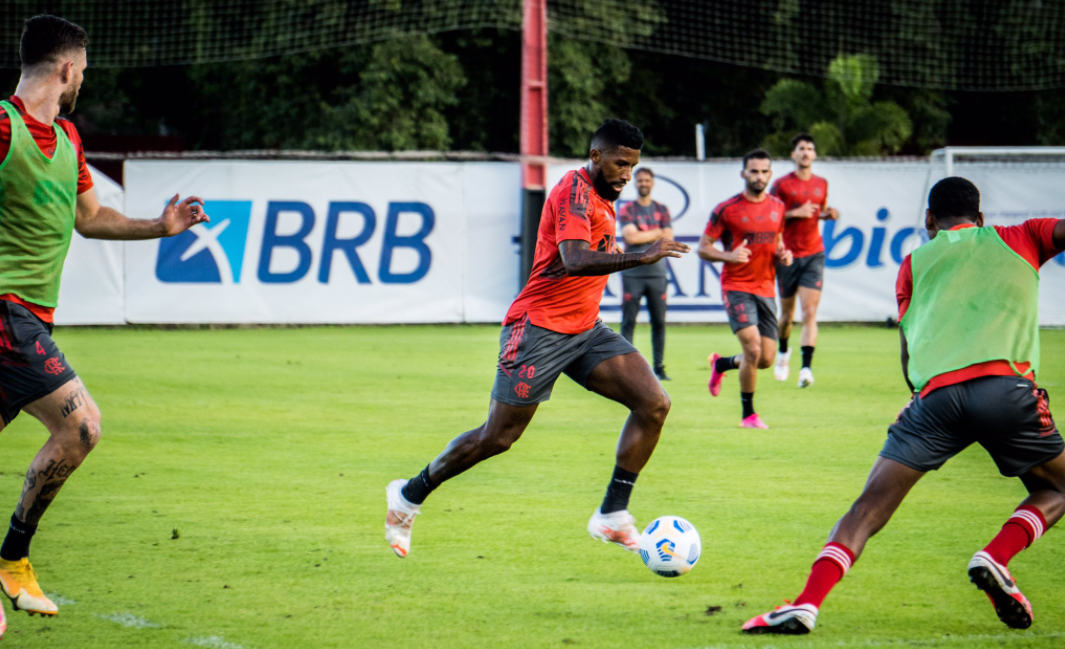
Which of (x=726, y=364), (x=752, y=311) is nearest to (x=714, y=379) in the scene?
(x=726, y=364)

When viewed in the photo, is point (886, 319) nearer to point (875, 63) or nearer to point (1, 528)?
point (875, 63)

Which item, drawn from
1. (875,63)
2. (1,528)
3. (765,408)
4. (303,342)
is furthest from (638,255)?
(875,63)

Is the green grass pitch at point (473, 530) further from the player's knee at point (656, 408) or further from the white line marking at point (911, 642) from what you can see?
the player's knee at point (656, 408)

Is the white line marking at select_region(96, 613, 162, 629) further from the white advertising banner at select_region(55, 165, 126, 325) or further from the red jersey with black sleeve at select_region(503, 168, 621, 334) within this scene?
the white advertising banner at select_region(55, 165, 126, 325)

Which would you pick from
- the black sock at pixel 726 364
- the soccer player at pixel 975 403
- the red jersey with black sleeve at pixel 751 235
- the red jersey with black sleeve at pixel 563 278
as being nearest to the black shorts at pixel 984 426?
the soccer player at pixel 975 403

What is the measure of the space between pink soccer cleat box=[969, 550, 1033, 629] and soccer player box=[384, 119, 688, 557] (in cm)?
173

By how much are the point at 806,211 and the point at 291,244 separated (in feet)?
30.4

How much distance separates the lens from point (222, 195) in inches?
747

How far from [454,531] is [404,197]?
13427mm

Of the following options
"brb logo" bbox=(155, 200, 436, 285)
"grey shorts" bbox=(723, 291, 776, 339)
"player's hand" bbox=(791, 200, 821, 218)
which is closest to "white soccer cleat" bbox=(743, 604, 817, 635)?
"grey shorts" bbox=(723, 291, 776, 339)

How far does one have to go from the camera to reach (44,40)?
16.4 feet

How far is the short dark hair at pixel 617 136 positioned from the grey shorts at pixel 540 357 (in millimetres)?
956

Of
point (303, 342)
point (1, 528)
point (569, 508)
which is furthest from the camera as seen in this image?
point (303, 342)

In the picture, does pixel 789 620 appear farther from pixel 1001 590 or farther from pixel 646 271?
pixel 646 271
